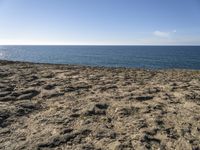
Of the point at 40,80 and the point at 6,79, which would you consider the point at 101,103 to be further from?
the point at 6,79

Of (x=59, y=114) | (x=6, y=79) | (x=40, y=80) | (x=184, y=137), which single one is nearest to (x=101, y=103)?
(x=59, y=114)

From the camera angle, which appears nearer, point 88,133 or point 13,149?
point 13,149

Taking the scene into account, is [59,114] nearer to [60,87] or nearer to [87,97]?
[87,97]

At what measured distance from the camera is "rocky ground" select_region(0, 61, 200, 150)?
19.9 ft

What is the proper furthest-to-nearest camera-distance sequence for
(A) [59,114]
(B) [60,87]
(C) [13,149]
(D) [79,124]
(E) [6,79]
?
(E) [6,79] → (B) [60,87] → (A) [59,114] → (D) [79,124] → (C) [13,149]

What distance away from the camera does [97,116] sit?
25.2 ft

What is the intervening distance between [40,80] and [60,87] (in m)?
1.91

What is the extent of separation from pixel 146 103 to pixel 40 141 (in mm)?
4155

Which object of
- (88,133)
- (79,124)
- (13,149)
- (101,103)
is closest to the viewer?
(13,149)

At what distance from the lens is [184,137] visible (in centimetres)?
639

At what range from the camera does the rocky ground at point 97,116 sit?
6.07m

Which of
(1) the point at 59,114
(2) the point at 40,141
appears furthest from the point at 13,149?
(1) the point at 59,114

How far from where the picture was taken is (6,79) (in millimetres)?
12562

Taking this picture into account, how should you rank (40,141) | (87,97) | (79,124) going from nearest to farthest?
1. (40,141)
2. (79,124)
3. (87,97)
